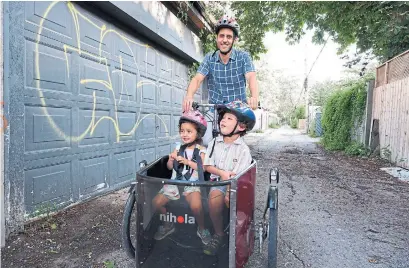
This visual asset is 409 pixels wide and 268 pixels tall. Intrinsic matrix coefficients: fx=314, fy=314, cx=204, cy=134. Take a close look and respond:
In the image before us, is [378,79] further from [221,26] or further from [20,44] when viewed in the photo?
[20,44]

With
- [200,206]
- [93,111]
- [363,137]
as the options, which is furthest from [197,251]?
A: [363,137]

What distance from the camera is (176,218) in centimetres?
192

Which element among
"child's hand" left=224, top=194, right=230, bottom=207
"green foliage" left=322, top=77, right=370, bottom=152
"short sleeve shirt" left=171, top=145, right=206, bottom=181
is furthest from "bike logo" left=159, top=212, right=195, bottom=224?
"green foliage" left=322, top=77, right=370, bottom=152

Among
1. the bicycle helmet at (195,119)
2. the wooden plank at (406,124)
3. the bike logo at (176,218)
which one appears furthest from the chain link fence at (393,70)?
the bike logo at (176,218)

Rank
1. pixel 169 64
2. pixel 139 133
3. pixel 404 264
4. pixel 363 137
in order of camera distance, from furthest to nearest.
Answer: pixel 363 137 < pixel 169 64 < pixel 139 133 < pixel 404 264

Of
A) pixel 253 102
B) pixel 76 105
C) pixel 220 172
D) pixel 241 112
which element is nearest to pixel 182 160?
pixel 220 172

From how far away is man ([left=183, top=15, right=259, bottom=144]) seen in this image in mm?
3051

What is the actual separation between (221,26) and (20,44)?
6.78 feet

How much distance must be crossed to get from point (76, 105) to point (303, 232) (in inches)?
127

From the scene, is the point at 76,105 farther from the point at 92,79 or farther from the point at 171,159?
the point at 171,159

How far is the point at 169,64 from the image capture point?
23.1ft

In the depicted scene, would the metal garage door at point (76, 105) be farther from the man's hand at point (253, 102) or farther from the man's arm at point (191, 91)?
the man's hand at point (253, 102)

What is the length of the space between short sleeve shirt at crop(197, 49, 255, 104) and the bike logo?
1595 mm

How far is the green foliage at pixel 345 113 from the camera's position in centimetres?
1108
